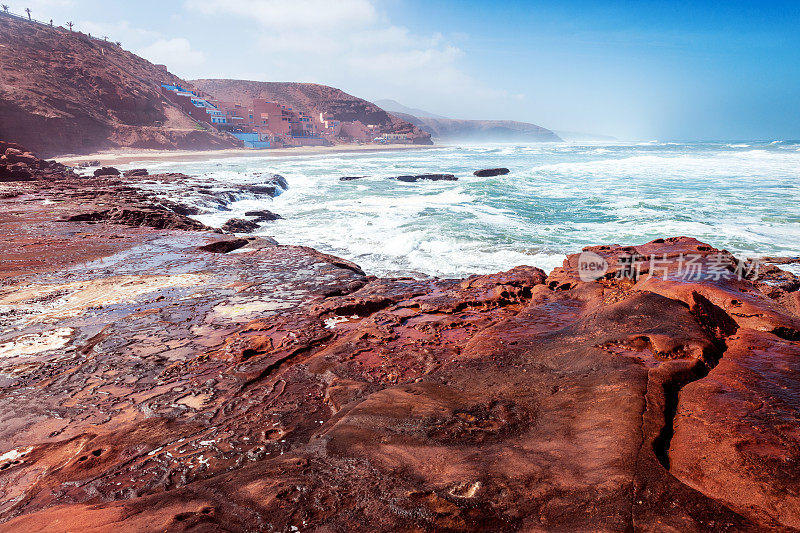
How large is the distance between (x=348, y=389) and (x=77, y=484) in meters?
1.82

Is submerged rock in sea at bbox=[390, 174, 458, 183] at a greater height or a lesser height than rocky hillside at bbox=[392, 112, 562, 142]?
lesser

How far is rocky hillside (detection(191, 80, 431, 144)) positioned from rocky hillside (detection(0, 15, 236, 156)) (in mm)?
52974

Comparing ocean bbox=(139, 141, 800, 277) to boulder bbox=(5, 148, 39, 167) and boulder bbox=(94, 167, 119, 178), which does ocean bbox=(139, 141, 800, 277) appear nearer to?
boulder bbox=(94, 167, 119, 178)

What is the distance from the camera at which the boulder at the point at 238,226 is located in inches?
504

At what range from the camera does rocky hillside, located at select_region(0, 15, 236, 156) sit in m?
38.1

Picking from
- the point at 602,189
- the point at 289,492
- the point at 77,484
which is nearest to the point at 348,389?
the point at 289,492

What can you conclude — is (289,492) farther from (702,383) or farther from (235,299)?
(235,299)

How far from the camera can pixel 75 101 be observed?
147 feet

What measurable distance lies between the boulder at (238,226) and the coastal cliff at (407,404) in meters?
6.67

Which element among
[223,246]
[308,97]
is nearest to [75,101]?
[223,246]

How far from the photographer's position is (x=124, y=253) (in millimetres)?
8094
